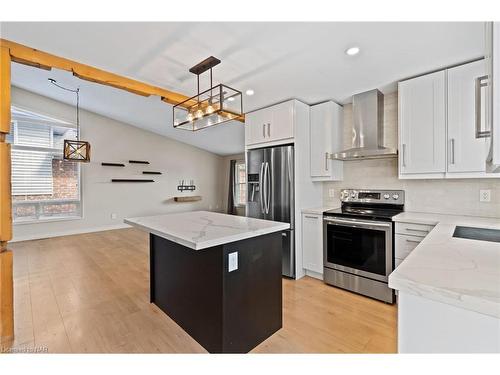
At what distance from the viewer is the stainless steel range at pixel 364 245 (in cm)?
240

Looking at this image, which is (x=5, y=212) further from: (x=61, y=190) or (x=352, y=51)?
(x=61, y=190)

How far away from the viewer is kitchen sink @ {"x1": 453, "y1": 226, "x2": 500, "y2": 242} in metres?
1.72

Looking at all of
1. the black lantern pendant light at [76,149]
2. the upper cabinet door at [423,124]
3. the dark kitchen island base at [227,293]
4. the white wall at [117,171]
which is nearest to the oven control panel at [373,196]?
the upper cabinet door at [423,124]

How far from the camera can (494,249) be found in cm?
110

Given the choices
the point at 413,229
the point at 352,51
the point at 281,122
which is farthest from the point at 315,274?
the point at 352,51

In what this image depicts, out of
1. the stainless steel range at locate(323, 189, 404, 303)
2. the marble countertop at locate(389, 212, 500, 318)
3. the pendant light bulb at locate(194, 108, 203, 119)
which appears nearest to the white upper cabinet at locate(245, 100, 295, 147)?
the stainless steel range at locate(323, 189, 404, 303)

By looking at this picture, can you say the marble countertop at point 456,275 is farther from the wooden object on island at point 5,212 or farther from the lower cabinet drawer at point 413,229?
the wooden object on island at point 5,212

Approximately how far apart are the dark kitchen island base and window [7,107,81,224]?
5066 mm

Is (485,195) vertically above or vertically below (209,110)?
below

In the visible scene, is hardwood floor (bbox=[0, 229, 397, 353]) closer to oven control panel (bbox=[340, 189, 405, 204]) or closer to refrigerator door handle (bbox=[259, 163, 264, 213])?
refrigerator door handle (bbox=[259, 163, 264, 213])

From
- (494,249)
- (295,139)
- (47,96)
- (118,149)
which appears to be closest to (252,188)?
(295,139)

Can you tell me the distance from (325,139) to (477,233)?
73.7 inches

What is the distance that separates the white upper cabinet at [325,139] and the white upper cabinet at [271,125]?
0.41 meters

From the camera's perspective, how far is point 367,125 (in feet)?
9.38
